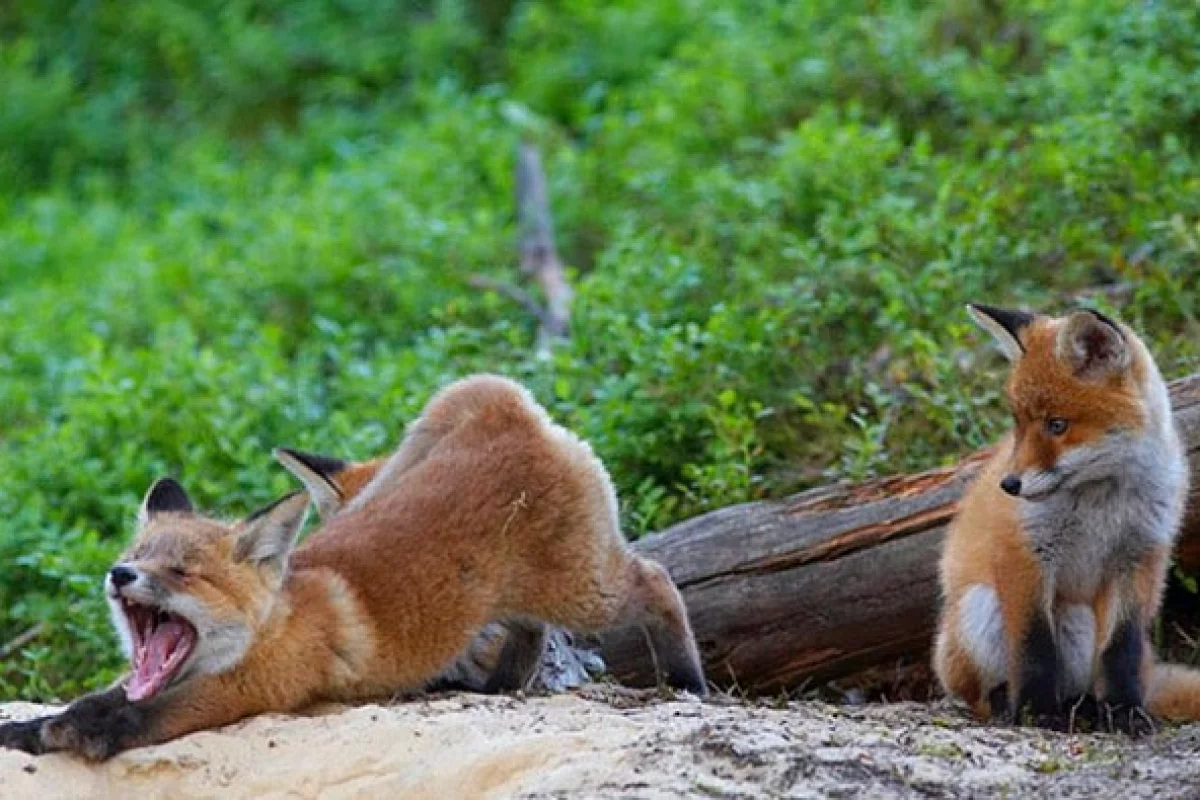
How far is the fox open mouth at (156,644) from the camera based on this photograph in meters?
6.39

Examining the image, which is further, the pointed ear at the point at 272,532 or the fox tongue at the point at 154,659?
the pointed ear at the point at 272,532

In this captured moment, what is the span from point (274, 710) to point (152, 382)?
495 cm

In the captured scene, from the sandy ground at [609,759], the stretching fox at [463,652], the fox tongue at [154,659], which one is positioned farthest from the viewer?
the stretching fox at [463,652]

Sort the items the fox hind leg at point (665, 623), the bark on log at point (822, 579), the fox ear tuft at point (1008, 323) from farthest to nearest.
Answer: the bark on log at point (822, 579) < the fox hind leg at point (665, 623) < the fox ear tuft at point (1008, 323)

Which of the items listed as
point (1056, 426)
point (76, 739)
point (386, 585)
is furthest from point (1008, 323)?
point (76, 739)

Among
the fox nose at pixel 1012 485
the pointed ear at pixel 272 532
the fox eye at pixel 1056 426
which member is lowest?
the pointed ear at pixel 272 532

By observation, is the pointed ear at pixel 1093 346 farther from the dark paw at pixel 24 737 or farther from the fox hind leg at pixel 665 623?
the dark paw at pixel 24 737

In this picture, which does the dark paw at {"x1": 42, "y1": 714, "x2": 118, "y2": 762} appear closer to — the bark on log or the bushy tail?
the bark on log

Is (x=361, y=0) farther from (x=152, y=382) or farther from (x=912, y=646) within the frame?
(x=912, y=646)

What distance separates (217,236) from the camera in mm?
15609

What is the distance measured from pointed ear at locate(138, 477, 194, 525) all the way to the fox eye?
9.41 ft

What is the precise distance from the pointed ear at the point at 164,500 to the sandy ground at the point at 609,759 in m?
0.74

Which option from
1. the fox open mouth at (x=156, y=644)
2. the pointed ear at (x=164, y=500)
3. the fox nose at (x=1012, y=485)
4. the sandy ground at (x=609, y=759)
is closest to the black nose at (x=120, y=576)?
the fox open mouth at (x=156, y=644)

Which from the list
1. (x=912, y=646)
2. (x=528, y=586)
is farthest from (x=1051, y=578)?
(x=528, y=586)
